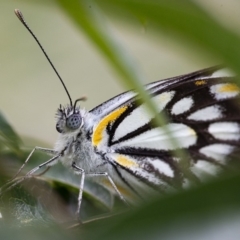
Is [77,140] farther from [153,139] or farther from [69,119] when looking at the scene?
[153,139]

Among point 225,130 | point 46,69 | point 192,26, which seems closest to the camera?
point 192,26

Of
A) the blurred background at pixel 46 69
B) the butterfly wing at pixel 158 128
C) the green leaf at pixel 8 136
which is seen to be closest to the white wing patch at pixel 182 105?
the butterfly wing at pixel 158 128

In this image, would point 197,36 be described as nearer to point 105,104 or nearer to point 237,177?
point 237,177

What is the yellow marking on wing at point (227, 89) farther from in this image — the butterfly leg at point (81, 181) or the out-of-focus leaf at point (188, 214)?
the out-of-focus leaf at point (188, 214)

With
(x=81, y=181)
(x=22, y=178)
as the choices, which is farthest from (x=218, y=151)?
(x=22, y=178)

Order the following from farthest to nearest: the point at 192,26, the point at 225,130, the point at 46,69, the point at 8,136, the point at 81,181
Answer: the point at 46,69 → the point at 225,130 → the point at 81,181 → the point at 8,136 → the point at 192,26

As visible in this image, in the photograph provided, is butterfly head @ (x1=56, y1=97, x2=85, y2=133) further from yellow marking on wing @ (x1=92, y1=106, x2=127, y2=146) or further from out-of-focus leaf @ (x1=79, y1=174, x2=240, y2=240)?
out-of-focus leaf @ (x1=79, y1=174, x2=240, y2=240)

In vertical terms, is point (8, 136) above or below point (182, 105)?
below
